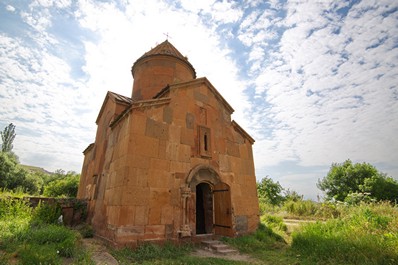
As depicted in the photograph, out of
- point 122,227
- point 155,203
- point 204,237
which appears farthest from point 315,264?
point 122,227

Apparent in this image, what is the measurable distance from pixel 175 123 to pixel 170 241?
384 centimetres

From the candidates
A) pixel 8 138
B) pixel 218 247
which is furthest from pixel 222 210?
pixel 8 138

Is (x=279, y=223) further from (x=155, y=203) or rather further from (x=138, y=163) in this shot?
(x=138, y=163)

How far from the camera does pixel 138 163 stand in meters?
6.29

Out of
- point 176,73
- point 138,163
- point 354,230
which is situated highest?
point 176,73

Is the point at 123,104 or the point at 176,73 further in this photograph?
the point at 176,73

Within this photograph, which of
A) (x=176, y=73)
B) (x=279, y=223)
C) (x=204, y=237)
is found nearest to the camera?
(x=204, y=237)

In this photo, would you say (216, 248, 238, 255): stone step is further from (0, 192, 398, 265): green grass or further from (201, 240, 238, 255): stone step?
(0, 192, 398, 265): green grass

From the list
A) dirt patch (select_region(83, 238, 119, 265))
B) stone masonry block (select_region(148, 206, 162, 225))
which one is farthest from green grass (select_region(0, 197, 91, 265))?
stone masonry block (select_region(148, 206, 162, 225))

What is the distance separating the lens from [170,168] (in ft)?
22.6

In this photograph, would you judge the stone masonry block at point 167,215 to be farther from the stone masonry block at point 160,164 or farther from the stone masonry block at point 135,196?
the stone masonry block at point 160,164

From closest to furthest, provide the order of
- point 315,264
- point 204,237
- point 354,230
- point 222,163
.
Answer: point 315,264 < point 354,230 < point 204,237 < point 222,163

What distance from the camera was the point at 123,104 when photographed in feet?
29.7

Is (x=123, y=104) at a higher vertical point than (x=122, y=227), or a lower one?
higher
